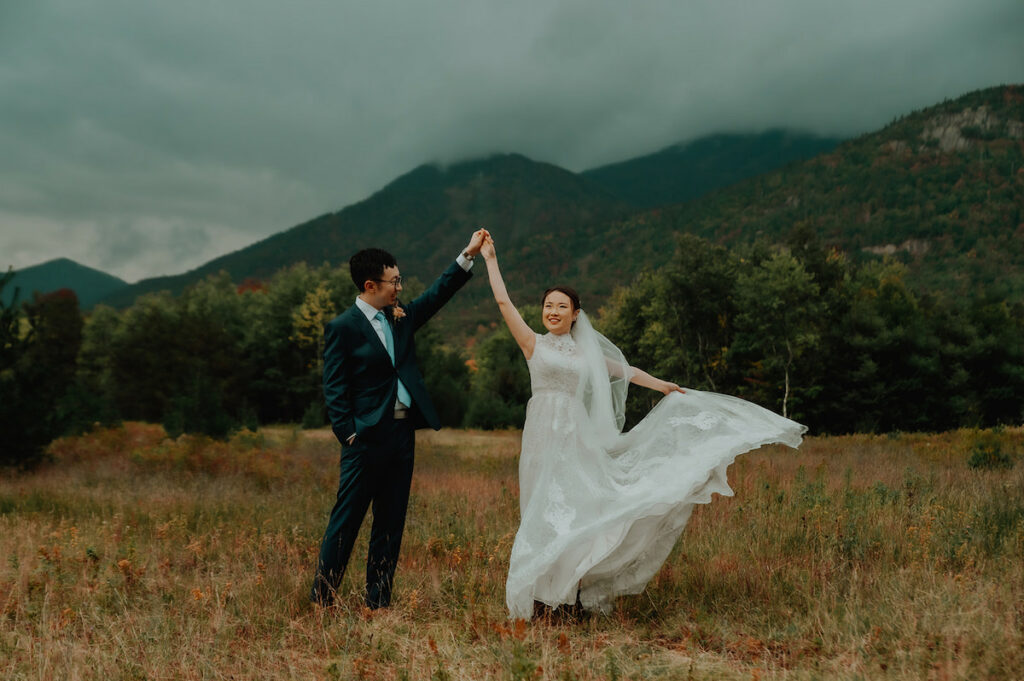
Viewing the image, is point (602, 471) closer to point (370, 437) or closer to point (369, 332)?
point (370, 437)

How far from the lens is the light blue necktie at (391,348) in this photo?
477cm

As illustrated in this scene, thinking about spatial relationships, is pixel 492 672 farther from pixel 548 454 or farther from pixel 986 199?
pixel 986 199

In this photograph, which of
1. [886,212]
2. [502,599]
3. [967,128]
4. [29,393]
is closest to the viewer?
[502,599]

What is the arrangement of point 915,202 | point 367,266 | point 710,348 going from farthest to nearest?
1. point 915,202
2. point 710,348
3. point 367,266

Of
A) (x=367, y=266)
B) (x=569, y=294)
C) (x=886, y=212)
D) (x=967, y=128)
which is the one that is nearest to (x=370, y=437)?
(x=367, y=266)

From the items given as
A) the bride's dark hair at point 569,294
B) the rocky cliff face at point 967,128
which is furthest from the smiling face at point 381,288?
the rocky cliff face at point 967,128

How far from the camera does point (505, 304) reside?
4.74m

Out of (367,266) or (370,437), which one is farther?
(367,266)

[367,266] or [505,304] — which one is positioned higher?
[367,266]

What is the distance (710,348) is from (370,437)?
142 feet

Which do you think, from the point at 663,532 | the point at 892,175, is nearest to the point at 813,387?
the point at 663,532

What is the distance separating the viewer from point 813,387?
37438 millimetres

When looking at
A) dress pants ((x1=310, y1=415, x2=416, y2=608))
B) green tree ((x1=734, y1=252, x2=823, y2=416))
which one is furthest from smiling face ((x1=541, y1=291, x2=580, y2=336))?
green tree ((x1=734, y1=252, x2=823, y2=416))

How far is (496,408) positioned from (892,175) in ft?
367
